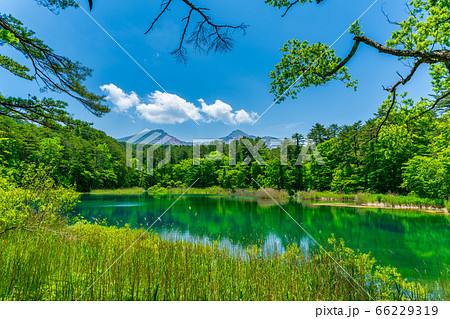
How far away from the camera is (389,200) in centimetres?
1834

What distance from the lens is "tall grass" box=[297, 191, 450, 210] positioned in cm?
1559

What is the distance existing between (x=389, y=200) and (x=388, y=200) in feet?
0.28

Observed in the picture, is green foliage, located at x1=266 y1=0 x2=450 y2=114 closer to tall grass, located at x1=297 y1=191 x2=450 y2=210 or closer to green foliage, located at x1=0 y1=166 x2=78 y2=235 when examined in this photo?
green foliage, located at x1=0 y1=166 x2=78 y2=235

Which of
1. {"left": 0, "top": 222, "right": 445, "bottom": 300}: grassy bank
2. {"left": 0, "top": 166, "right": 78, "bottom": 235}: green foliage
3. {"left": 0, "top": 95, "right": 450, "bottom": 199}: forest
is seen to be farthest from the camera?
{"left": 0, "top": 95, "right": 450, "bottom": 199}: forest

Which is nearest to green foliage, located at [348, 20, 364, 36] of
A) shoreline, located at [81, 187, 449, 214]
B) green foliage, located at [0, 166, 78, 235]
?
green foliage, located at [0, 166, 78, 235]

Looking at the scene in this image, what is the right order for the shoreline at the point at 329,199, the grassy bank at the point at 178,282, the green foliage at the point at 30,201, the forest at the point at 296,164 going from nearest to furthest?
the grassy bank at the point at 178,282 → the green foliage at the point at 30,201 → the forest at the point at 296,164 → the shoreline at the point at 329,199

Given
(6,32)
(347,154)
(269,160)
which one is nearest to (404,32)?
(6,32)

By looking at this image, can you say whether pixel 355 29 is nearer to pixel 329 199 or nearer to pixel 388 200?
pixel 388 200


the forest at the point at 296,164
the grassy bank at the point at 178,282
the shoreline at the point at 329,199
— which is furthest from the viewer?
the shoreline at the point at 329,199

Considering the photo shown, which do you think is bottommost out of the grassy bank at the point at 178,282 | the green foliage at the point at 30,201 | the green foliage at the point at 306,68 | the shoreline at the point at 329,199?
the shoreline at the point at 329,199

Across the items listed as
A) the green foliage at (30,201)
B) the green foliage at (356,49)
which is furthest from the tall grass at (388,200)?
the green foliage at (30,201)

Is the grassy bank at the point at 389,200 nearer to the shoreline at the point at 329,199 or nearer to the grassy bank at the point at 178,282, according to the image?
the shoreline at the point at 329,199

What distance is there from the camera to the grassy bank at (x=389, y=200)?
15445mm

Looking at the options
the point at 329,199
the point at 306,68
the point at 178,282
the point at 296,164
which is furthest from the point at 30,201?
the point at 296,164
